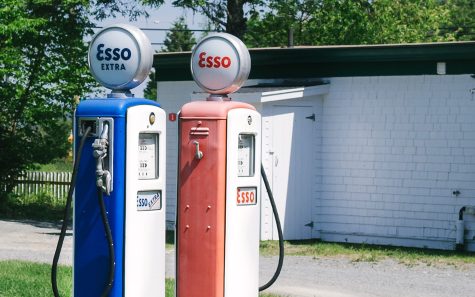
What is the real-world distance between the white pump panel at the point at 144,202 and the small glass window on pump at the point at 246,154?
0.80 m

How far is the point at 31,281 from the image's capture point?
12.2 meters

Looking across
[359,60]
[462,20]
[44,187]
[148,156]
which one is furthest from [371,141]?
[462,20]

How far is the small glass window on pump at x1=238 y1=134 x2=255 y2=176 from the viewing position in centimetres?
947

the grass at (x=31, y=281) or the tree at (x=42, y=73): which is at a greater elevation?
the tree at (x=42, y=73)

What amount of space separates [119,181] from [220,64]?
5.41 feet

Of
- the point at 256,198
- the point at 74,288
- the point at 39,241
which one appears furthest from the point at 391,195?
the point at 74,288

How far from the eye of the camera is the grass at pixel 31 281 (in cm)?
1150

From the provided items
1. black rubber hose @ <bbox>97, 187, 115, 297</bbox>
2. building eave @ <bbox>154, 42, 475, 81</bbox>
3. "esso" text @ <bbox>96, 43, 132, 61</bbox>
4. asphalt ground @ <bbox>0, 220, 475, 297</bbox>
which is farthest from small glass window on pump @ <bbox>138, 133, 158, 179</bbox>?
building eave @ <bbox>154, 42, 475, 81</bbox>

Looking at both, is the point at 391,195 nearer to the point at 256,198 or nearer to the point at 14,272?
the point at 14,272

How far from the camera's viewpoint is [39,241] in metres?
18.2

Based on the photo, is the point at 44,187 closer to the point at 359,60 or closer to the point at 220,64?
the point at 359,60

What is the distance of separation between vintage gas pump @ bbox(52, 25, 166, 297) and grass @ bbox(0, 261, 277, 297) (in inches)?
A: 95.8

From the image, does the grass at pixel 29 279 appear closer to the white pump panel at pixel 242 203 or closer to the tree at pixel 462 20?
the white pump panel at pixel 242 203

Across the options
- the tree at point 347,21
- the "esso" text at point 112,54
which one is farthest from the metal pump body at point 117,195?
the tree at point 347,21
